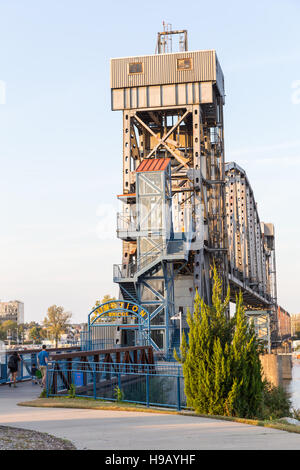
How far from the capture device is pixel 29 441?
12.4 metres

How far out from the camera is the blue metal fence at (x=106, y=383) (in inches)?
877

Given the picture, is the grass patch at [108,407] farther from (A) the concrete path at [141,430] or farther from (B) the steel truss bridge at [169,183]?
(B) the steel truss bridge at [169,183]

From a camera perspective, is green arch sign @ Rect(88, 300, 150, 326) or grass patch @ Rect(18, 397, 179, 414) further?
green arch sign @ Rect(88, 300, 150, 326)

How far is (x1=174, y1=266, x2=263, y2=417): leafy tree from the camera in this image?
18344 mm

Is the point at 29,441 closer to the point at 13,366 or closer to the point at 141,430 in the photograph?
the point at 141,430

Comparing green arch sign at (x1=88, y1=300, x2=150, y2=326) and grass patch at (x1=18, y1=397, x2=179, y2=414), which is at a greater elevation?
green arch sign at (x1=88, y1=300, x2=150, y2=326)

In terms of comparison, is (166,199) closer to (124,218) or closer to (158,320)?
(124,218)

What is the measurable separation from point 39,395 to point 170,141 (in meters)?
46.8

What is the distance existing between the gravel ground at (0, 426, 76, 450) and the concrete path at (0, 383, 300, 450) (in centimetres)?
28

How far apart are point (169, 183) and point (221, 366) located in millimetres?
40051

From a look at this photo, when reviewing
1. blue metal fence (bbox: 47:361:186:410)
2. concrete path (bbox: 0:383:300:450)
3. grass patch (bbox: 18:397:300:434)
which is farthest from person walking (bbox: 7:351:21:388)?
concrete path (bbox: 0:383:300:450)

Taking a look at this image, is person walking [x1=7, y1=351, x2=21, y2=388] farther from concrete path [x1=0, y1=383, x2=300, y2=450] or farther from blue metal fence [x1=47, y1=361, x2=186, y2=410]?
concrete path [x1=0, y1=383, x2=300, y2=450]
